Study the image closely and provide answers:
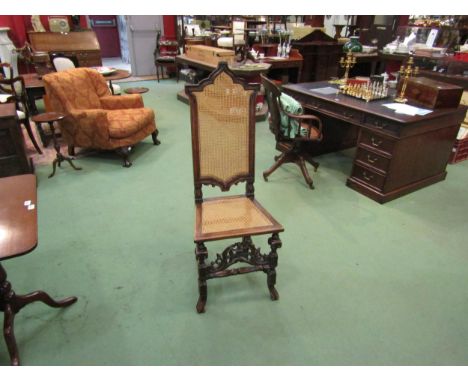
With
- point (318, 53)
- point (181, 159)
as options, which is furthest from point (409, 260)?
point (318, 53)

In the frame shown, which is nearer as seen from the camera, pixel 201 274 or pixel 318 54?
pixel 201 274

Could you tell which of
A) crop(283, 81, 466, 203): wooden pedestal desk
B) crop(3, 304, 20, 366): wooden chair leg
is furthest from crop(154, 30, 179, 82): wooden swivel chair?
crop(3, 304, 20, 366): wooden chair leg

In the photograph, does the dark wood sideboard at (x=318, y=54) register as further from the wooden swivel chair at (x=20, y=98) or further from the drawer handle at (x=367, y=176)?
the wooden swivel chair at (x=20, y=98)

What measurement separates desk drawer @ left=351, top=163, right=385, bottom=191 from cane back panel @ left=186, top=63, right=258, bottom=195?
138 centimetres

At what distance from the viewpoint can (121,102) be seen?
3902mm

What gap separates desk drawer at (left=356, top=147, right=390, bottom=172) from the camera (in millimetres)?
2719

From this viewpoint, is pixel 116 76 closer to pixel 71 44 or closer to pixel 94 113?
pixel 94 113

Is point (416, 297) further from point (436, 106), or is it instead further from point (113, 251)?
point (113, 251)

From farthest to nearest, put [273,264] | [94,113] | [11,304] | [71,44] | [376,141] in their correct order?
[71,44]
[94,113]
[376,141]
[273,264]
[11,304]

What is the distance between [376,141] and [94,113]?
8.75 ft

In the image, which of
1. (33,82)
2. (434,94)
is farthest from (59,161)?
(434,94)

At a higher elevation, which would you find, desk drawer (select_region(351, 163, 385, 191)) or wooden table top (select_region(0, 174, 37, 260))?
wooden table top (select_region(0, 174, 37, 260))

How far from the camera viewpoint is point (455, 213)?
2.73 metres

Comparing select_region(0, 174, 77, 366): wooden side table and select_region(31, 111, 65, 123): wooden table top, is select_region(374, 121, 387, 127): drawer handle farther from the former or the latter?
select_region(31, 111, 65, 123): wooden table top
